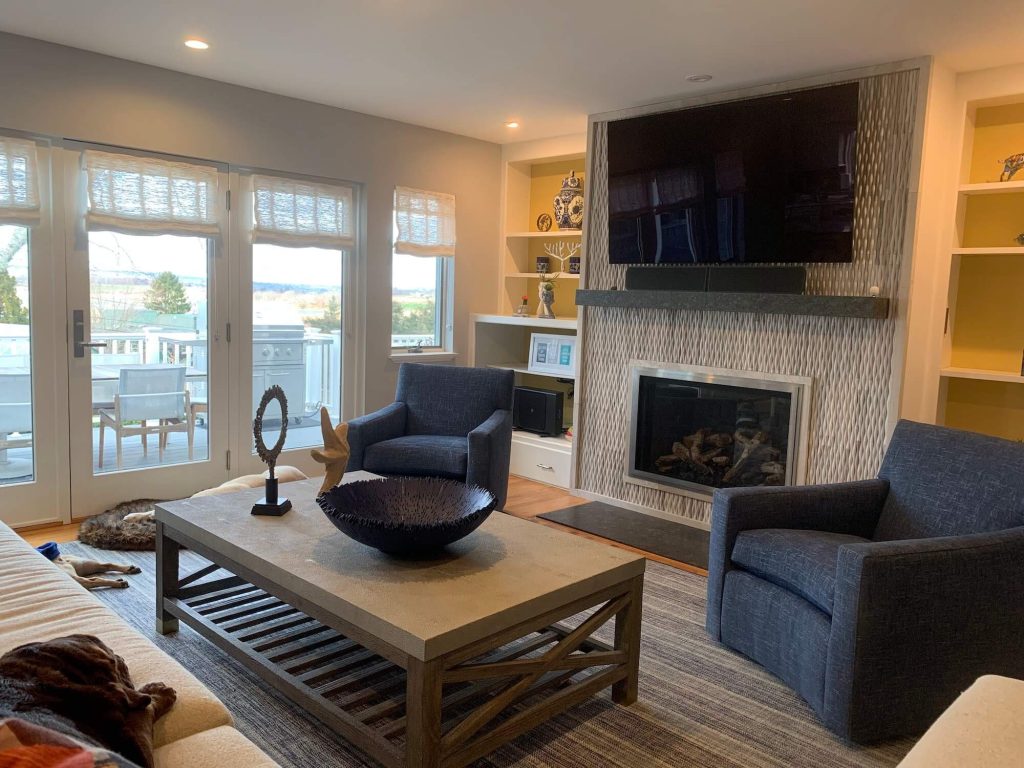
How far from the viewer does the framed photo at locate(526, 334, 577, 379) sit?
5.24 m

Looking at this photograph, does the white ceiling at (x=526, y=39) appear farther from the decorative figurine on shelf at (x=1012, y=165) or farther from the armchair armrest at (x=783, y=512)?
the armchair armrest at (x=783, y=512)

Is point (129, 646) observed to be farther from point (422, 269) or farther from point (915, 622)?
point (422, 269)

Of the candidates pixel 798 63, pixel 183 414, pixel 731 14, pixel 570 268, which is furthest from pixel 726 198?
pixel 183 414

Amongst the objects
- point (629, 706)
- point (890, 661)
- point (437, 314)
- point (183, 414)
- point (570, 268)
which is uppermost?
point (570, 268)

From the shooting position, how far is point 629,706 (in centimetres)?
238

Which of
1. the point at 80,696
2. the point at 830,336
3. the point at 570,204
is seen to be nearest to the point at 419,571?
the point at 80,696

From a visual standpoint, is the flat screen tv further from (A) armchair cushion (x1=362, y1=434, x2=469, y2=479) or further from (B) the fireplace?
(A) armchair cushion (x1=362, y1=434, x2=469, y2=479)

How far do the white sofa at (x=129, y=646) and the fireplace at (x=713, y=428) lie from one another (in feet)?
10.4

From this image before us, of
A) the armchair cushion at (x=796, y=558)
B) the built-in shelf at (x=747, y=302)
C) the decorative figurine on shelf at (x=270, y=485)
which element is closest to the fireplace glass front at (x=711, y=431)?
the built-in shelf at (x=747, y=302)

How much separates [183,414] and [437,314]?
195cm

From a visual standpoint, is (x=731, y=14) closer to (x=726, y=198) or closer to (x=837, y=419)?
(x=726, y=198)

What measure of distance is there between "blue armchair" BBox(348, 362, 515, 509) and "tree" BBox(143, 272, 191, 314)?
1193 mm

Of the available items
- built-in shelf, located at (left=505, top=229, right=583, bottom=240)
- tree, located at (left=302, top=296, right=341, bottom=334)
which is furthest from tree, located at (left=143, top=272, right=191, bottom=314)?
built-in shelf, located at (left=505, top=229, right=583, bottom=240)

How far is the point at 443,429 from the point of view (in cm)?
451
